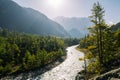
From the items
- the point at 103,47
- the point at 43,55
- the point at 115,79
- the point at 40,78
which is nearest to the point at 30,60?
the point at 43,55

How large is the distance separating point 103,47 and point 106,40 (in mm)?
1517

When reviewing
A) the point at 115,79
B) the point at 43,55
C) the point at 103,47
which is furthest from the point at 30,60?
the point at 115,79

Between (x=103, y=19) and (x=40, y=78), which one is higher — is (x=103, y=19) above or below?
above

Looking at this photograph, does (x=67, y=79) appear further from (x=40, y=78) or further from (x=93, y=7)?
(x=93, y=7)

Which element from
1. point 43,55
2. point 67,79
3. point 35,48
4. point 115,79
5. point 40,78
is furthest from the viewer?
point 35,48

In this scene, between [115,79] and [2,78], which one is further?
[2,78]

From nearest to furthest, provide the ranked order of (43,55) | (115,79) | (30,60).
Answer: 1. (115,79)
2. (30,60)
3. (43,55)

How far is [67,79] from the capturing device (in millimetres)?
85188

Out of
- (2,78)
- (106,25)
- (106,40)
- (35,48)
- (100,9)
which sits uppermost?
(100,9)

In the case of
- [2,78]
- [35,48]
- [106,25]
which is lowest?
[2,78]

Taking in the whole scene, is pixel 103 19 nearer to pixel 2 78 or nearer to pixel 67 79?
pixel 67 79

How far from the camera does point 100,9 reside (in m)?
40.8

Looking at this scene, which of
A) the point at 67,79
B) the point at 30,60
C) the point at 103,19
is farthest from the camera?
the point at 30,60

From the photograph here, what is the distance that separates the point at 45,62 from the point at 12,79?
38491 mm
